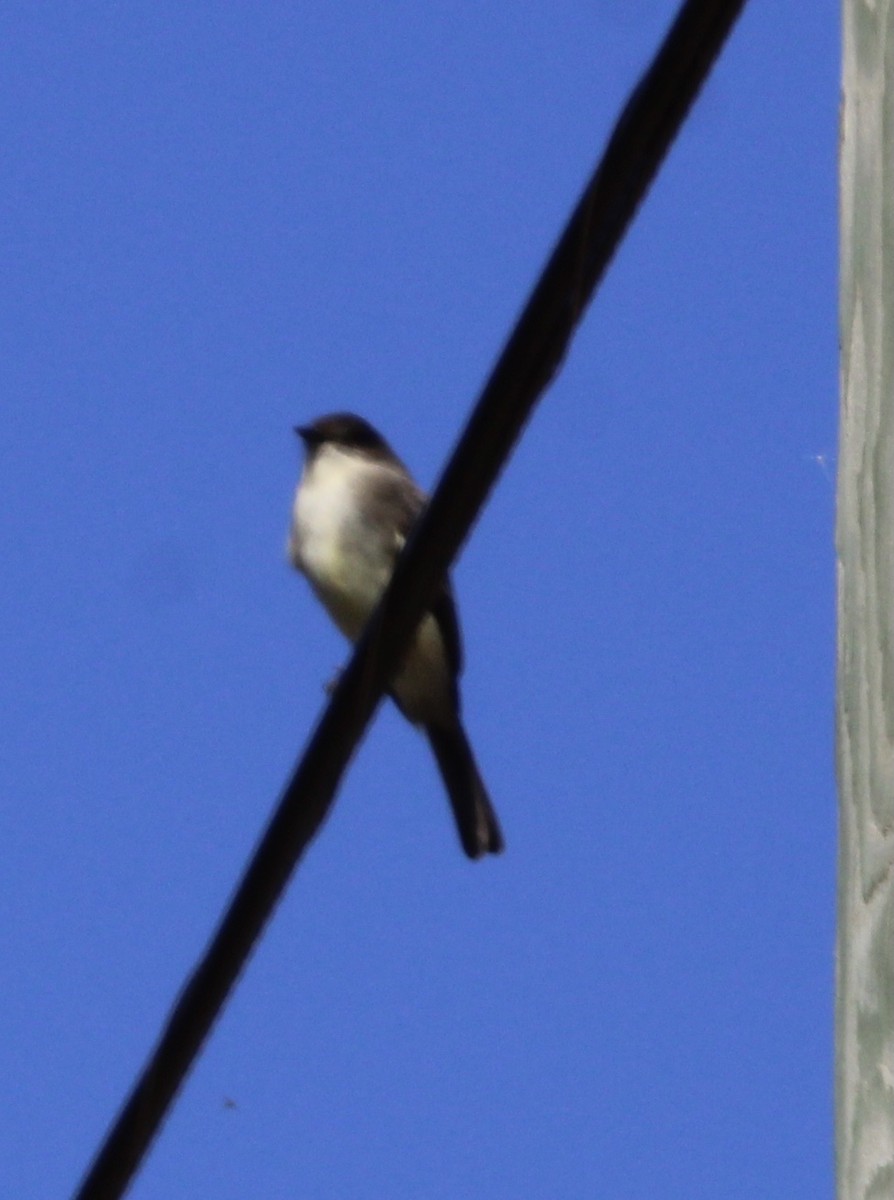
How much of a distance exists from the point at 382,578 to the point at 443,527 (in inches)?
198

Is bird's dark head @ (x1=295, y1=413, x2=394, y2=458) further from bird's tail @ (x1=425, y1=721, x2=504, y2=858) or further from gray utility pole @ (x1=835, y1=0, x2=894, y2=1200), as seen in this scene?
gray utility pole @ (x1=835, y1=0, x2=894, y2=1200)

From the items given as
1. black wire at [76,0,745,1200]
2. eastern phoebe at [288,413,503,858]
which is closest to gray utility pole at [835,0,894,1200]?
black wire at [76,0,745,1200]

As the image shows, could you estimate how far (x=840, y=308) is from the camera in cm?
137

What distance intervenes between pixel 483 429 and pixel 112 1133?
0.85 m

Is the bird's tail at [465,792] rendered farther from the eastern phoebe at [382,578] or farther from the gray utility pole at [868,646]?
the gray utility pole at [868,646]

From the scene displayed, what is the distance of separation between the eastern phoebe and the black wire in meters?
4.66

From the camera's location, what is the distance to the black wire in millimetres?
1799

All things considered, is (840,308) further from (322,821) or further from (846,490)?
(322,821)

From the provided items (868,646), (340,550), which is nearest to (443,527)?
Result: (868,646)

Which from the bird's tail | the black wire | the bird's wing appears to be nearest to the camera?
the black wire

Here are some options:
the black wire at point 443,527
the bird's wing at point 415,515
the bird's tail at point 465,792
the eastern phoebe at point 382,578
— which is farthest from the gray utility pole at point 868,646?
the bird's wing at point 415,515

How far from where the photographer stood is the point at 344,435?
306 inches

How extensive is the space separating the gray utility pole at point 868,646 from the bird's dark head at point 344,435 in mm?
6333

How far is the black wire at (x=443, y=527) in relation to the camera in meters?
1.80
